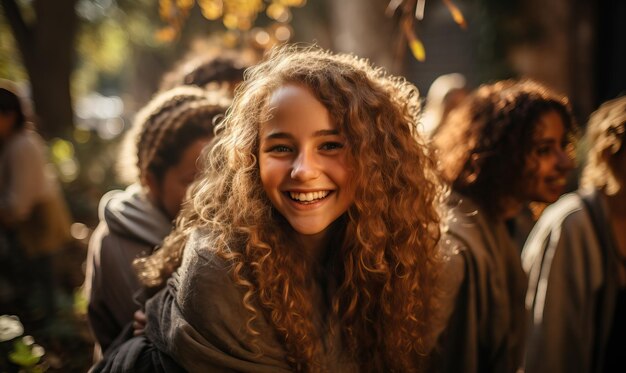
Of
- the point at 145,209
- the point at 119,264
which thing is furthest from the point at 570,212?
the point at 119,264

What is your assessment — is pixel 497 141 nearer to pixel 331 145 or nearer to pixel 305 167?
pixel 331 145

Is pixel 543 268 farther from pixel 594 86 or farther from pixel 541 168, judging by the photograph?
pixel 594 86

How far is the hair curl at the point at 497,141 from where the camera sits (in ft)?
8.03

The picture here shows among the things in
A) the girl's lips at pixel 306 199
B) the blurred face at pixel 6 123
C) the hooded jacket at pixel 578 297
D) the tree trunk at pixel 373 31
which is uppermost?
the tree trunk at pixel 373 31

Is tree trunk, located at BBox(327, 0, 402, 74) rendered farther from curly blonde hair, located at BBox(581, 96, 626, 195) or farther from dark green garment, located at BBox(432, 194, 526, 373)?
dark green garment, located at BBox(432, 194, 526, 373)

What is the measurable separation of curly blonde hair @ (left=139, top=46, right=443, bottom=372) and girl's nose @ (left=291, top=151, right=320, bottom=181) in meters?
0.14

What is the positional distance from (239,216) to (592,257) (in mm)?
1618

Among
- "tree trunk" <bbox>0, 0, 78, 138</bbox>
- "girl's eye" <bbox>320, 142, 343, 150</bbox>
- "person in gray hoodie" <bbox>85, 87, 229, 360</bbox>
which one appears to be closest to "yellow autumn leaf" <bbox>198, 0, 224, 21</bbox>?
"person in gray hoodie" <bbox>85, 87, 229, 360</bbox>

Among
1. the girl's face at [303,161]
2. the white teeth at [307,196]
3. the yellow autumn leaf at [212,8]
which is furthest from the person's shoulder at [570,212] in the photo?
the yellow autumn leaf at [212,8]

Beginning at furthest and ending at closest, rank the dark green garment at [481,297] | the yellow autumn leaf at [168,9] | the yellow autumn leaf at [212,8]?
the yellow autumn leaf at [212,8] → the yellow autumn leaf at [168,9] → the dark green garment at [481,297]

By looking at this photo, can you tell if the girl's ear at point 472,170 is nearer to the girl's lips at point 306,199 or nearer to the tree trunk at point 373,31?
the girl's lips at point 306,199

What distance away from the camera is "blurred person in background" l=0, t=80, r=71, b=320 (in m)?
4.61

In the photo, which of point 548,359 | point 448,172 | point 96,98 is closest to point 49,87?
point 448,172

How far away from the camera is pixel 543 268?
2566 mm
